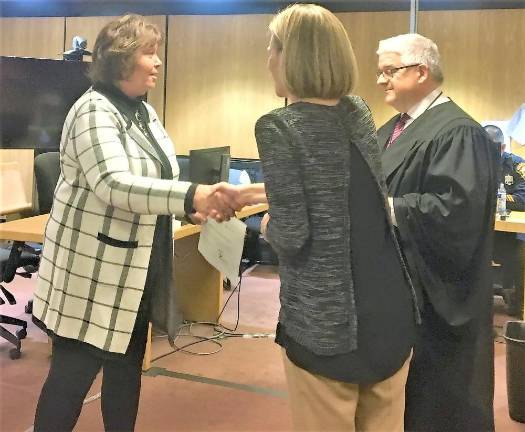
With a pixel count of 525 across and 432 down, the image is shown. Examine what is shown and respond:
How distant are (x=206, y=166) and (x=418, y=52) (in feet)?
4.48

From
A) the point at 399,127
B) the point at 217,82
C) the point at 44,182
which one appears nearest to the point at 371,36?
the point at 217,82

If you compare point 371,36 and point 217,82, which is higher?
point 371,36

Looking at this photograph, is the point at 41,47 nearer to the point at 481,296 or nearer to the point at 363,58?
the point at 363,58

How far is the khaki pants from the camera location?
112 centimetres

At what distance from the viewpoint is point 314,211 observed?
106 centimetres

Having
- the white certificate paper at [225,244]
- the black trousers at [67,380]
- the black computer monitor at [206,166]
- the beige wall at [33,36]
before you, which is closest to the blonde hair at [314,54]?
the white certificate paper at [225,244]

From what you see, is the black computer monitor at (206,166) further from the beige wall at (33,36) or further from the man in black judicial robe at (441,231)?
the beige wall at (33,36)

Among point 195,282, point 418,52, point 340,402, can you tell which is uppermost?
point 418,52

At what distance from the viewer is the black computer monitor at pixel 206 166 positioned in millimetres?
3002

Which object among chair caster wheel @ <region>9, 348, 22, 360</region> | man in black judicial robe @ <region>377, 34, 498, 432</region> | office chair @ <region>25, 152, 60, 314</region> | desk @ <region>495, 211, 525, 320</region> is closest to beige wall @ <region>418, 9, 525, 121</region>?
desk @ <region>495, 211, 525, 320</region>

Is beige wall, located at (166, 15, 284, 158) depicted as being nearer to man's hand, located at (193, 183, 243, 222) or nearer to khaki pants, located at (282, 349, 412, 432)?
man's hand, located at (193, 183, 243, 222)

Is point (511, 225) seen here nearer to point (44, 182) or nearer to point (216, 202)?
point (216, 202)

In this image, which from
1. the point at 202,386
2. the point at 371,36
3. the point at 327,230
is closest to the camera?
the point at 327,230

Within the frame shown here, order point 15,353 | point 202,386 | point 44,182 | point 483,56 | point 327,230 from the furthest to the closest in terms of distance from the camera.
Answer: point 483,56
point 44,182
point 15,353
point 202,386
point 327,230
